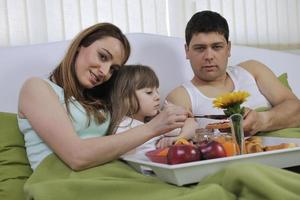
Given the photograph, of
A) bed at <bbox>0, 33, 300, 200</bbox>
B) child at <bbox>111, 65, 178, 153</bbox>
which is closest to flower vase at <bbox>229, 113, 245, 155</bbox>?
bed at <bbox>0, 33, 300, 200</bbox>

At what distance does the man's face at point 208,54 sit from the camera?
174cm

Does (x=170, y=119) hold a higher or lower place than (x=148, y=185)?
higher

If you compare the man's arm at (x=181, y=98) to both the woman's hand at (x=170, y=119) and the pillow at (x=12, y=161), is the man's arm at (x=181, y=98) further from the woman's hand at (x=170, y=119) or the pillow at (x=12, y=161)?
the pillow at (x=12, y=161)

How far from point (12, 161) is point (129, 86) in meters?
0.45

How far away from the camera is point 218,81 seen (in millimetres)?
1818

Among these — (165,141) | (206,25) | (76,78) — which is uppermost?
(206,25)

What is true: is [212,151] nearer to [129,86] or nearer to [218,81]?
[129,86]

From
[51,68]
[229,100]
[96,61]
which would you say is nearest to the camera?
[229,100]

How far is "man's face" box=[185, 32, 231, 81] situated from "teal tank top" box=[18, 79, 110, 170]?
58cm

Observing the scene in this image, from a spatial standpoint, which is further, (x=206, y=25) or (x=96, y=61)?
(x=206, y=25)

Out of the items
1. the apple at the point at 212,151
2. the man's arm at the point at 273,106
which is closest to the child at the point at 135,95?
the man's arm at the point at 273,106

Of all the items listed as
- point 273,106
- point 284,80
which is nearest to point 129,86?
point 273,106

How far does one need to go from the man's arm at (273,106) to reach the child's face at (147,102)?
12.2 inches

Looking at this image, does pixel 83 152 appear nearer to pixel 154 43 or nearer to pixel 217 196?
Answer: pixel 217 196
